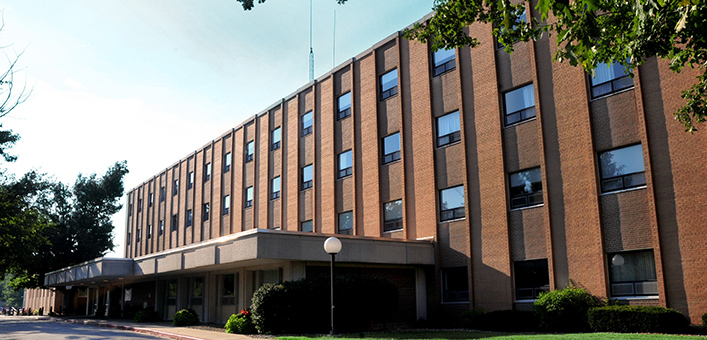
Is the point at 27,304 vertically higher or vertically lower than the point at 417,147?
lower

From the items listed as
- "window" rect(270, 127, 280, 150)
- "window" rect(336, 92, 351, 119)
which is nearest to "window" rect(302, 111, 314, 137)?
"window" rect(336, 92, 351, 119)

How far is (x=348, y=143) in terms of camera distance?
1192 inches

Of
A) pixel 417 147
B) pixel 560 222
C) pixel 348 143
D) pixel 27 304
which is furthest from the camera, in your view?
pixel 27 304

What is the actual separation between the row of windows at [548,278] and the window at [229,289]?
10.4 meters

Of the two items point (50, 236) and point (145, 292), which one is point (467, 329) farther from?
point (50, 236)

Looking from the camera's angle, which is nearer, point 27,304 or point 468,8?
point 468,8

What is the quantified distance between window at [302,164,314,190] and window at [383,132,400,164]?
614 centimetres

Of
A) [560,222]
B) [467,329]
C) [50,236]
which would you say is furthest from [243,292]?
[50,236]

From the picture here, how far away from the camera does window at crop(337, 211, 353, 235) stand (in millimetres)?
29703

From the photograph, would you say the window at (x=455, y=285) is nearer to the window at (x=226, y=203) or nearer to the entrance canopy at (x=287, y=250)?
the entrance canopy at (x=287, y=250)

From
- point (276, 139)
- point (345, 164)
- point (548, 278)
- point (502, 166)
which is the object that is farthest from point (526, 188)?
point (276, 139)

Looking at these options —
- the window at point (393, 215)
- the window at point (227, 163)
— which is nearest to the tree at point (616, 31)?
the window at point (393, 215)

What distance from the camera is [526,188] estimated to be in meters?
22.0

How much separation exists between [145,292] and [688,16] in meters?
39.4
